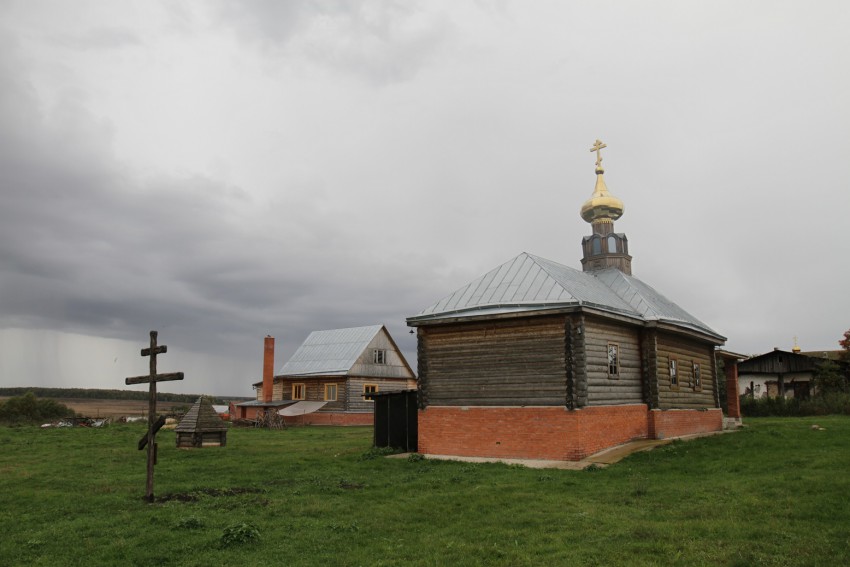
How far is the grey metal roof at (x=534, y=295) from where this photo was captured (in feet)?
59.1

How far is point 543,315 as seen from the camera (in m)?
17.5

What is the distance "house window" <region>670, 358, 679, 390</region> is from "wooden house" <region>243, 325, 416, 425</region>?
2241 centimetres

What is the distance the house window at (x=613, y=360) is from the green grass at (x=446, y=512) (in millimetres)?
2566

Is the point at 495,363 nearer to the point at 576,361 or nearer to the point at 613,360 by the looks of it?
the point at 576,361

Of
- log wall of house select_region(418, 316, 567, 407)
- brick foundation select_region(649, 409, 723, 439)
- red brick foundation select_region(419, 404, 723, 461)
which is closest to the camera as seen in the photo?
red brick foundation select_region(419, 404, 723, 461)

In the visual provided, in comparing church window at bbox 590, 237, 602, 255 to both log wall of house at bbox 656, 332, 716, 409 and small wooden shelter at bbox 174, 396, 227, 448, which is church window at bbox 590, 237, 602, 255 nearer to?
log wall of house at bbox 656, 332, 716, 409

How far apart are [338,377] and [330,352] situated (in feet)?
11.8

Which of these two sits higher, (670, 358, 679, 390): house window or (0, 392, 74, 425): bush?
(670, 358, 679, 390): house window

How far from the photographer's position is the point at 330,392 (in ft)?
145

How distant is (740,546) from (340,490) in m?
7.81

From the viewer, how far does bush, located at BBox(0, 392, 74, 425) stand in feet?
148

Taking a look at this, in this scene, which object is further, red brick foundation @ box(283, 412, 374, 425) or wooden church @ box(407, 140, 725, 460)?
red brick foundation @ box(283, 412, 374, 425)

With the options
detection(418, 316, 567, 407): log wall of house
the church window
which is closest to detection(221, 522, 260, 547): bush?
detection(418, 316, 567, 407): log wall of house

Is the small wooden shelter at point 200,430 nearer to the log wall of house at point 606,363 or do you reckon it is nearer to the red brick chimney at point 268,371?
the log wall of house at point 606,363
